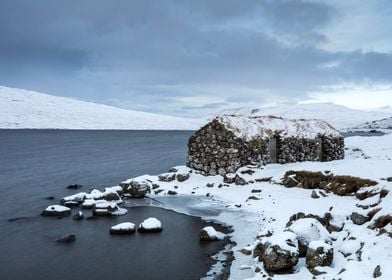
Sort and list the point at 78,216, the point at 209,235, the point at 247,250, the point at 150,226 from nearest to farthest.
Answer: the point at 247,250 → the point at 209,235 → the point at 150,226 → the point at 78,216

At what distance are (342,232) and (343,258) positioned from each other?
2.71m

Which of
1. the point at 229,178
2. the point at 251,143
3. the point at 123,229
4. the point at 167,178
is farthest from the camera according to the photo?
the point at 167,178

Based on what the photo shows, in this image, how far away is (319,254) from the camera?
15953mm

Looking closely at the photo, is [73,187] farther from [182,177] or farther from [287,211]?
[287,211]

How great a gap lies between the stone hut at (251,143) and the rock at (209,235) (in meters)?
14.1

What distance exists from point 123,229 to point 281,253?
10.5m

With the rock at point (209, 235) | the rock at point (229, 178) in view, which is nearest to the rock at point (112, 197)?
the rock at point (229, 178)

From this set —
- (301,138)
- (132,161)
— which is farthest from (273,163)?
(132,161)

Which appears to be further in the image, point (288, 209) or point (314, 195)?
point (314, 195)

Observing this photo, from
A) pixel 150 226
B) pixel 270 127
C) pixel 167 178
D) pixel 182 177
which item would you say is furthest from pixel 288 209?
pixel 270 127

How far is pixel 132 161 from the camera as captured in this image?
6706cm

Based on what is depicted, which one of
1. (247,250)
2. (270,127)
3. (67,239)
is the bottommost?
(67,239)

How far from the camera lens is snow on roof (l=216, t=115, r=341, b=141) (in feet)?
124

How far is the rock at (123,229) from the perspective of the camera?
23.5m
